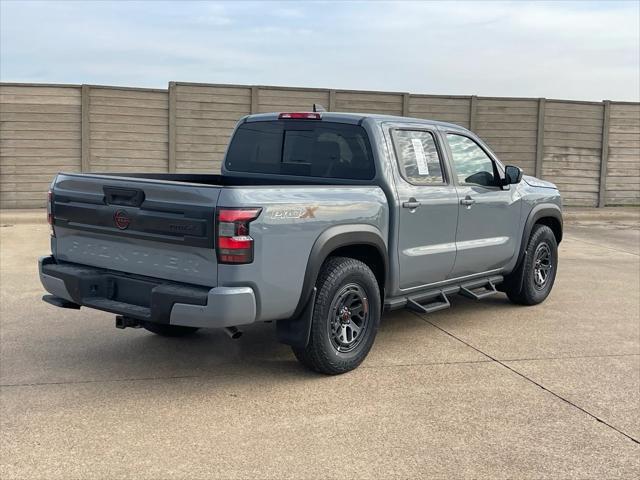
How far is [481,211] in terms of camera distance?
633 centimetres

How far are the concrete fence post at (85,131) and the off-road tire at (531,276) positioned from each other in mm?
11753

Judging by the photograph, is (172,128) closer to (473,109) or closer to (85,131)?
(85,131)

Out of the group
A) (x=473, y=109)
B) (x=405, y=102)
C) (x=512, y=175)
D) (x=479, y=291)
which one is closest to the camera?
(x=512, y=175)

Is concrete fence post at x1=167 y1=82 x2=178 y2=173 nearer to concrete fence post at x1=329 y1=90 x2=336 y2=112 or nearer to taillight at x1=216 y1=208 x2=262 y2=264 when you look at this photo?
concrete fence post at x1=329 y1=90 x2=336 y2=112

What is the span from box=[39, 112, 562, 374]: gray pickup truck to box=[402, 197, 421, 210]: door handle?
0.01m

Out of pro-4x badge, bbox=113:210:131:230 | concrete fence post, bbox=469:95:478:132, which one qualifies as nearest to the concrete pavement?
pro-4x badge, bbox=113:210:131:230

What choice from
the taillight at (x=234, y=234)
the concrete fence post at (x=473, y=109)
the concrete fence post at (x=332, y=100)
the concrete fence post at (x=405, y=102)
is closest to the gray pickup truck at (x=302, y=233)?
the taillight at (x=234, y=234)

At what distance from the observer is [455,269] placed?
20.0 ft

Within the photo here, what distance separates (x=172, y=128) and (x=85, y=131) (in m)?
1.99

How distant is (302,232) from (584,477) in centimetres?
217

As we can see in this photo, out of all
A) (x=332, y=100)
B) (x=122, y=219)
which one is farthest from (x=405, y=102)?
(x=122, y=219)

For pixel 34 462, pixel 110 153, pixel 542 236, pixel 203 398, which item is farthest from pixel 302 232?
pixel 110 153

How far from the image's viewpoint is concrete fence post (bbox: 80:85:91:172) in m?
16.0

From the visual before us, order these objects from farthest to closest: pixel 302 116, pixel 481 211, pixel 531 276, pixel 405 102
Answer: pixel 405 102 < pixel 531 276 < pixel 481 211 < pixel 302 116
